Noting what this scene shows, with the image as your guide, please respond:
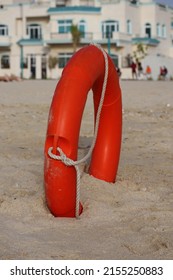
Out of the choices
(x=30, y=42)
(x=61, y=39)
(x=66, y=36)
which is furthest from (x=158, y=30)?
(x=30, y=42)

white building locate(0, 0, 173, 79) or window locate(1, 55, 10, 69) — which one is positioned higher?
white building locate(0, 0, 173, 79)

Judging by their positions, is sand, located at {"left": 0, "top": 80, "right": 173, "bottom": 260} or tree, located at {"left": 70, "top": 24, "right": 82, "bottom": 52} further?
tree, located at {"left": 70, "top": 24, "right": 82, "bottom": 52}

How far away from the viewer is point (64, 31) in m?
61.3

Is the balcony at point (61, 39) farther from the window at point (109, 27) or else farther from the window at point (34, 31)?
the window at point (34, 31)

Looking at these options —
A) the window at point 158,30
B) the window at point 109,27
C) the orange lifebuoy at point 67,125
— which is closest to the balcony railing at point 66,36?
the window at point 109,27

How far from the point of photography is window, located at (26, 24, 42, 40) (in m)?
62.8

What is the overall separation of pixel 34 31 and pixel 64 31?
3497 mm

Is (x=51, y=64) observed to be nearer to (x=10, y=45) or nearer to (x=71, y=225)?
(x=10, y=45)

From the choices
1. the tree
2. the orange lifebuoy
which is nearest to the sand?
the orange lifebuoy

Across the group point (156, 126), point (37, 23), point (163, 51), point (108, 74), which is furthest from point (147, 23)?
point (108, 74)

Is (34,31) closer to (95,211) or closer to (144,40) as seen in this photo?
(144,40)

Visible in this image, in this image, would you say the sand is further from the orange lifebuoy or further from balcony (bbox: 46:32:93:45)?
balcony (bbox: 46:32:93:45)

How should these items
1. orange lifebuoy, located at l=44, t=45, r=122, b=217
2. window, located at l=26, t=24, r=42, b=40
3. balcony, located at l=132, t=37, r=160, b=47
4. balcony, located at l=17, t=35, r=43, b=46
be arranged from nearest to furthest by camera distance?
1. orange lifebuoy, located at l=44, t=45, r=122, b=217
2. balcony, located at l=17, t=35, r=43, b=46
3. balcony, located at l=132, t=37, r=160, b=47
4. window, located at l=26, t=24, r=42, b=40

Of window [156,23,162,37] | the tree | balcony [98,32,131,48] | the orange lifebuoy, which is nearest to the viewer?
the orange lifebuoy
